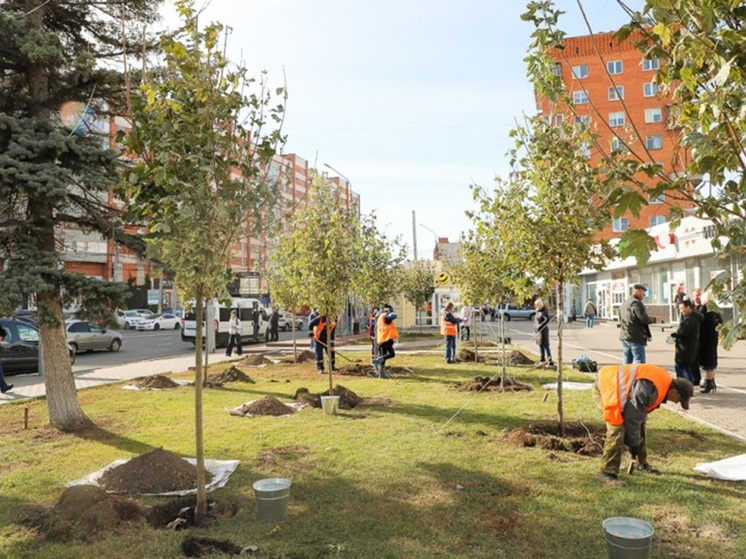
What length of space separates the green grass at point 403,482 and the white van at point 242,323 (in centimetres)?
1618

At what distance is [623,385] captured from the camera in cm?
587

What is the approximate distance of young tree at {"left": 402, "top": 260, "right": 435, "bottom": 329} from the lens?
34812 mm

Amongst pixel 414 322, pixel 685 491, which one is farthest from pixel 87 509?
pixel 414 322

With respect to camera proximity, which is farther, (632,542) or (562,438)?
(562,438)

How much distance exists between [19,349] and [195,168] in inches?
591

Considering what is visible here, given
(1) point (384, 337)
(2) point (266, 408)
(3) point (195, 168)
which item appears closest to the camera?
(3) point (195, 168)

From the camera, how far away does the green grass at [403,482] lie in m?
4.67

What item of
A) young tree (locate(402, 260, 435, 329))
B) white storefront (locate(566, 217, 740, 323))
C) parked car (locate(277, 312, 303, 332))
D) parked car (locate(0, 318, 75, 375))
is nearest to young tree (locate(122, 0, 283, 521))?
parked car (locate(0, 318, 75, 375))

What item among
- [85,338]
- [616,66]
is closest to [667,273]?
[616,66]

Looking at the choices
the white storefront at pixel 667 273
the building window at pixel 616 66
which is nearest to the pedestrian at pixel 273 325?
the white storefront at pixel 667 273

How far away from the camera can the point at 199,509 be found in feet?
17.1

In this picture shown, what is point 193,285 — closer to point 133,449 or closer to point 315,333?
point 133,449

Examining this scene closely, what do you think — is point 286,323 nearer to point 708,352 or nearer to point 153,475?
point 708,352

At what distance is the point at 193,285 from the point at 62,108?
215 inches
